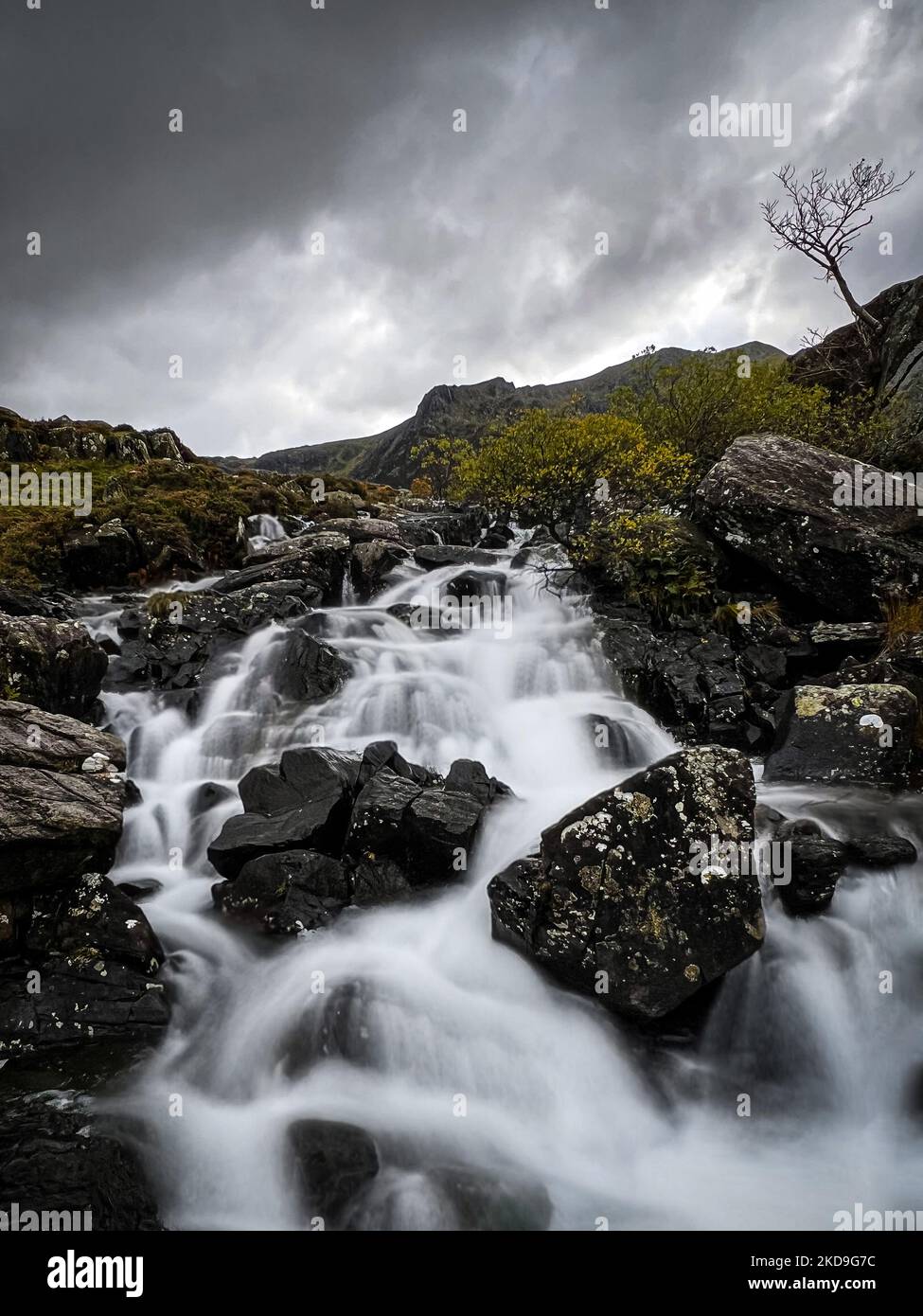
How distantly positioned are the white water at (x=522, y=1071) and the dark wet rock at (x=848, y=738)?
0.85 m

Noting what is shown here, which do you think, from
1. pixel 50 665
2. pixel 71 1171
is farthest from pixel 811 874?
pixel 50 665

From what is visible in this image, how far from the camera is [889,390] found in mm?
18672

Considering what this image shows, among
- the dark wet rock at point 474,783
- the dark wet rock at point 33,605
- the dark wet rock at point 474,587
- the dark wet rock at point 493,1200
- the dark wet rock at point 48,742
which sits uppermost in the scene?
the dark wet rock at point 474,587

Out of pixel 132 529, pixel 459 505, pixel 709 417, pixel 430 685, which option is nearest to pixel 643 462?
pixel 709 417

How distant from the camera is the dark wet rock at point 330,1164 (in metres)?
4.51

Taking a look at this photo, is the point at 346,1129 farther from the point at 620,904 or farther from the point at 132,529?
the point at 132,529

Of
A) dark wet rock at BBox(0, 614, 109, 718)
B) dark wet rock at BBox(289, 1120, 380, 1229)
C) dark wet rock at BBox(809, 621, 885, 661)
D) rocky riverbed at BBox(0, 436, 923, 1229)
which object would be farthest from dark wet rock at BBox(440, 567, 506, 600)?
dark wet rock at BBox(289, 1120, 380, 1229)

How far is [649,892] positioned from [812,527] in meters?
9.47

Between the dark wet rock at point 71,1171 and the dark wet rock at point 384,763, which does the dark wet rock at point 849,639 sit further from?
the dark wet rock at point 71,1171

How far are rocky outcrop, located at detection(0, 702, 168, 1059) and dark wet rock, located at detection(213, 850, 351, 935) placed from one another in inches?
39.3

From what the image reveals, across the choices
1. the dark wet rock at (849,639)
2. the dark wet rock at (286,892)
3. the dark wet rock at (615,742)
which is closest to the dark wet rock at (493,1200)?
the dark wet rock at (286,892)

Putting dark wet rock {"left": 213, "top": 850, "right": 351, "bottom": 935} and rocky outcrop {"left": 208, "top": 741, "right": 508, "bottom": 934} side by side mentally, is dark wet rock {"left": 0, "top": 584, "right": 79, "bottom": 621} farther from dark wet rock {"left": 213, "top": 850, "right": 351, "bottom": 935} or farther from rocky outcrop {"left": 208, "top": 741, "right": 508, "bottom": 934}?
dark wet rock {"left": 213, "top": 850, "right": 351, "bottom": 935}

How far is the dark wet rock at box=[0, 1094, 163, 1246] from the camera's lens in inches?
158

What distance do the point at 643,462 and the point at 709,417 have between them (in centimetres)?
509
